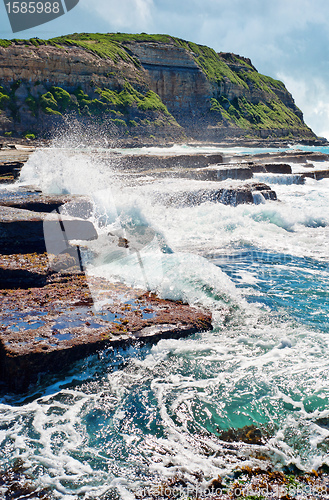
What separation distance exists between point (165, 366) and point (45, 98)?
52.5 meters

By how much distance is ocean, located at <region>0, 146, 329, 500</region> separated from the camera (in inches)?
99.4

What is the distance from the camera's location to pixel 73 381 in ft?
10.7

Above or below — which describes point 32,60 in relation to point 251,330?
above

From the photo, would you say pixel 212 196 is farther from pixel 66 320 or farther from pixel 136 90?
pixel 136 90

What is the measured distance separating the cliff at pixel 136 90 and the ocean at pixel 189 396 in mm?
46186

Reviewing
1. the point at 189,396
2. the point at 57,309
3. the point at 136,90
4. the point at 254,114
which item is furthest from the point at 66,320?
the point at 254,114

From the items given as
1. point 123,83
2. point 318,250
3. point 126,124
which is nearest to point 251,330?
point 318,250

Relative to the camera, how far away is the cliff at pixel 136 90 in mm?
48188

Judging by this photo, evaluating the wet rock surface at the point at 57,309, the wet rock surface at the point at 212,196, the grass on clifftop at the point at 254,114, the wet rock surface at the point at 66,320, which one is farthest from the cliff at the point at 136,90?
the wet rock surface at the point at 66,320

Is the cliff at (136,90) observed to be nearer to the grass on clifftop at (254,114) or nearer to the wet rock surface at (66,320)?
the grass on clifftop at (254,114)

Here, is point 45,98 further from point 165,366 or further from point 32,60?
point 165,366

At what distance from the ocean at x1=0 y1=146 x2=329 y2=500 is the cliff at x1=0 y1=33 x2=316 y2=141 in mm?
46186

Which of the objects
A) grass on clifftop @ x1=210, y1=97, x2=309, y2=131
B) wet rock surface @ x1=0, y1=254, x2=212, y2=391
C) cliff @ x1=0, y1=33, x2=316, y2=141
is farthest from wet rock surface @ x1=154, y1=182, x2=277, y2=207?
grass on clifftop @ x1=210, y1=97, x2=309, y2=131

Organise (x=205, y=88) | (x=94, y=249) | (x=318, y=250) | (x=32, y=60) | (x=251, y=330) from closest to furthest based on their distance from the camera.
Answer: (x=251, y=330) → (x=94, y=249) → (x=318, y=250) → (x=32, y=60) → (x=205, y=88)
